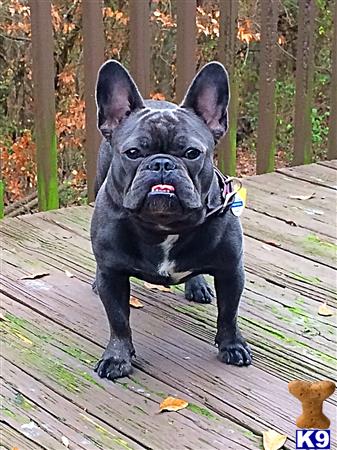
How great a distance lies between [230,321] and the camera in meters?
2.30

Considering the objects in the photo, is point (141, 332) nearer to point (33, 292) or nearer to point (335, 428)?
point (33, 292)

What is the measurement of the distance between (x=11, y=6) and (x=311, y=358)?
3139mm

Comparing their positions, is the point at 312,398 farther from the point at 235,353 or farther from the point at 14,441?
the point at 14,441

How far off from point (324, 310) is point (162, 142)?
34.4 inches

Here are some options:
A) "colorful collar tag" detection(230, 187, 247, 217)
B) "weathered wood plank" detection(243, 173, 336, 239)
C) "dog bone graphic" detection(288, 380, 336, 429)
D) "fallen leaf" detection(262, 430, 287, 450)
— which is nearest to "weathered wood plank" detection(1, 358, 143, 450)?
"fallen leaf" detection(262, 430, 287, 450)

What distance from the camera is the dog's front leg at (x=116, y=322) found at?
2.24 m

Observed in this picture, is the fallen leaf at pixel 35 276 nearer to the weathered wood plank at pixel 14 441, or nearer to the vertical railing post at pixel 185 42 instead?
the weathered wood plank at pixel 14 441

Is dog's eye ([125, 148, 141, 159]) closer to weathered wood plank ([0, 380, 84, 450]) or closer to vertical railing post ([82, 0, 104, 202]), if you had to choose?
weathered wood plank ([0, 380, 84, 450])

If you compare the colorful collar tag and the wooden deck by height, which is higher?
the colorful collar tag

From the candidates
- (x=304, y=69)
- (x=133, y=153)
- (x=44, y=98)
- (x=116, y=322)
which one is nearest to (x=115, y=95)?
(x=133, y=153)

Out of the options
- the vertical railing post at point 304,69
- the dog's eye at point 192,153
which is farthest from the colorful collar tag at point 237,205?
the vertical railing post at point 304,69

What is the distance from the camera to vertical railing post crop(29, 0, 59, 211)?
124 inches

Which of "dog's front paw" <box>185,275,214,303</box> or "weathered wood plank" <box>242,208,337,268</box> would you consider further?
"weathered wood plank" <box>242,208,337,268</box>

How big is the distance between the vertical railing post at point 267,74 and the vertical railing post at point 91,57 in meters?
0.69
